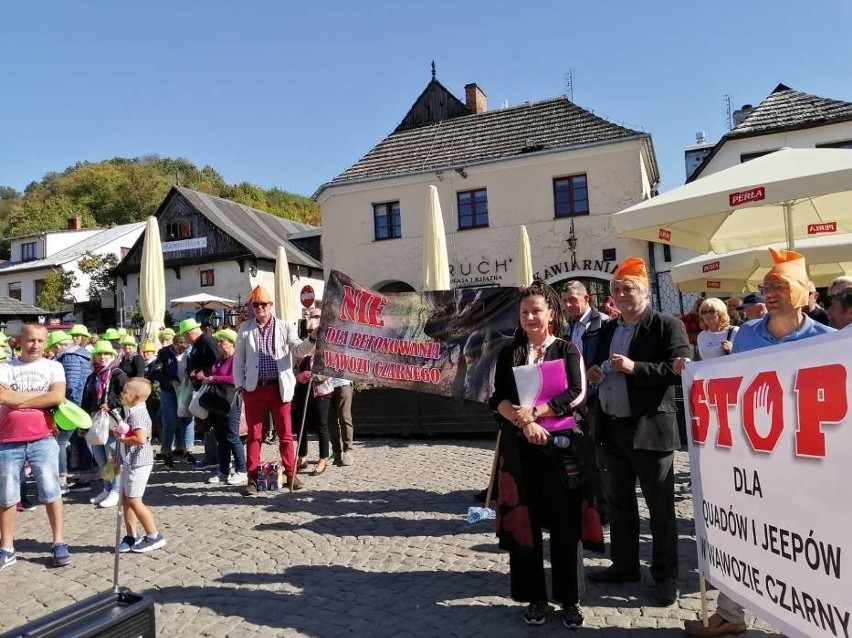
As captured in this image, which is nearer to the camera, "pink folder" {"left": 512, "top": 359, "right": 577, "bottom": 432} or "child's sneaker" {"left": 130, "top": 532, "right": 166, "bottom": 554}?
"pink folder" {"left": 512, "top": 359, "right": 577, "bottom": 432}

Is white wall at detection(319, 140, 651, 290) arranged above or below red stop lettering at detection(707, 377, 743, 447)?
above

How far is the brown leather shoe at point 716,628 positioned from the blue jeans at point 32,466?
14.9 ft

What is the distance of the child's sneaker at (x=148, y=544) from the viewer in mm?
5145

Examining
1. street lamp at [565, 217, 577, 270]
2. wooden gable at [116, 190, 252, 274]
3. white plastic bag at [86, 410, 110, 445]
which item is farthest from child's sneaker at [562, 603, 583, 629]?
wooden gable at [116, 190, 252, 274]

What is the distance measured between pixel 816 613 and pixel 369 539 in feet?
11.9

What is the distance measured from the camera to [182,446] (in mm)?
9031

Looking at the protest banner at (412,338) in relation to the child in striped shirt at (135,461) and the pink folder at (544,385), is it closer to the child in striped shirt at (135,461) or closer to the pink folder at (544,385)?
the child in striped shirt at (135,461)

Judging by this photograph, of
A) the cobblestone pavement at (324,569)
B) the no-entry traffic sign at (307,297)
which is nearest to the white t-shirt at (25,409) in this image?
the cobblestone pavement at (324,569)

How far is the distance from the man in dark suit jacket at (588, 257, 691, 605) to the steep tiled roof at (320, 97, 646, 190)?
1867 centimetres

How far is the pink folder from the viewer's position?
3529 mm

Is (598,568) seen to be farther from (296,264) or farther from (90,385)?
(296,264)

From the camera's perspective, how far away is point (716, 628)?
10.8 ft

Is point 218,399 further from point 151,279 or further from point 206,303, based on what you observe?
point 206,303

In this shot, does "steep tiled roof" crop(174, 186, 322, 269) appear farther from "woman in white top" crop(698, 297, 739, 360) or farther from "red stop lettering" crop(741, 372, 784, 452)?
"red stop lettering" crop(741, 372, 784, 452)
